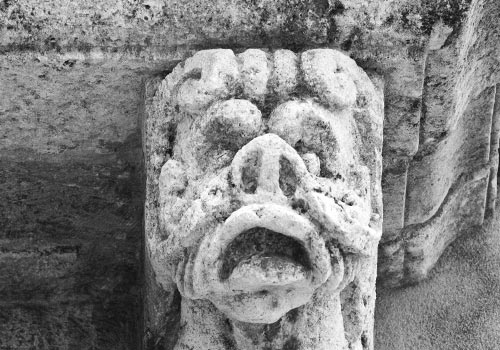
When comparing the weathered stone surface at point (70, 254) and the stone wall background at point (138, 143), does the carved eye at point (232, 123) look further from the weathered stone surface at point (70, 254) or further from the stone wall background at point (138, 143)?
the weathered stone surface at point (70, 254)

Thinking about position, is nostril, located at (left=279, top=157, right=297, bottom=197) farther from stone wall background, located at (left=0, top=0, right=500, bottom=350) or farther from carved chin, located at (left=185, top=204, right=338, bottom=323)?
stone wall background, located at (left=0, top=0, right=500, bottom=350)

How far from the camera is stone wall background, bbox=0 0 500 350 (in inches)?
62.8

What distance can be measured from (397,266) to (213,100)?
61 centimetres

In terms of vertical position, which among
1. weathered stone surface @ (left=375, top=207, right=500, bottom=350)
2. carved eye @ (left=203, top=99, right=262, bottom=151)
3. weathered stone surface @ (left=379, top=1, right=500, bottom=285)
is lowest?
weathered stone surface @ (left=375, top=207, right=500, bottom=350)

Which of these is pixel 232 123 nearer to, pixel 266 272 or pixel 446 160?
pixel 266 272

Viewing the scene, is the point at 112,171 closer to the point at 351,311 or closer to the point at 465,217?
the point at 351,311

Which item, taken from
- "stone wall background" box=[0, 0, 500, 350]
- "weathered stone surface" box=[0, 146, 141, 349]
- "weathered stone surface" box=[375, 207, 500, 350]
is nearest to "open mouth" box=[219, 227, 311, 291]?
"stone wall background" box=[0, 0, 500, 350]

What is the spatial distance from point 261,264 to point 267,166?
0.13 meters

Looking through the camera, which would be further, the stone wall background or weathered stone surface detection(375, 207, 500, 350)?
weathered stone surface detection(375, 207, 500, 350)

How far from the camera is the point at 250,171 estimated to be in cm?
147

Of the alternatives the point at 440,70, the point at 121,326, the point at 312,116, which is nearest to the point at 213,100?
the point at 312,116

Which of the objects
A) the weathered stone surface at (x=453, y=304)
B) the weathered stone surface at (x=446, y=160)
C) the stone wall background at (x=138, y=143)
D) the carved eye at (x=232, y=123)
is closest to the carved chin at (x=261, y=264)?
the carved eye at (x=232, y=123)

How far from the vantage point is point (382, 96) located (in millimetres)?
1637

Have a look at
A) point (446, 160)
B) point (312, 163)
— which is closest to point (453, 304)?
point (446, 160)
